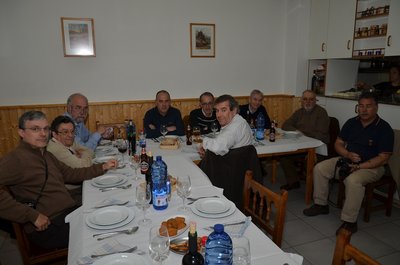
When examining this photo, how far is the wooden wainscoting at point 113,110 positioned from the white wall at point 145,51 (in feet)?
0.33

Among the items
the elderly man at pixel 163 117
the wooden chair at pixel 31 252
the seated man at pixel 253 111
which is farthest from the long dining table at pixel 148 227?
the seated man at pixel 253 111

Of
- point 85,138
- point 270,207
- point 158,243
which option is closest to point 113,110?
point 85,138

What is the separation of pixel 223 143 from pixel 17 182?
1.44 metres

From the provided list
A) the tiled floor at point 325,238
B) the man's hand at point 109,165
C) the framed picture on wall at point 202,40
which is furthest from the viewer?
the framed picture on wall at point 202,40

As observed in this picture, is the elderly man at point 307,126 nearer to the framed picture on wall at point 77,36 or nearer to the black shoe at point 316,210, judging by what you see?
the black shoe at point 316,210

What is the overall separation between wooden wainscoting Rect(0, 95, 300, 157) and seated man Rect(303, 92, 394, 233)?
75.7 inches

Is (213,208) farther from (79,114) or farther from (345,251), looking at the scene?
(79,114)

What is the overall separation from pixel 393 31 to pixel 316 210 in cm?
239

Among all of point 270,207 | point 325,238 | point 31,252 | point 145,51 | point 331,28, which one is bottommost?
point 325,238

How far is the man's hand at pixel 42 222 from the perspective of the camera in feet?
5.80

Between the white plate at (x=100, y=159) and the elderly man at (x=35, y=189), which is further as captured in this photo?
the white plate at (x=100, y=159)

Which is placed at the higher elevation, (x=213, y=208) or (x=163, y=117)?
(x=163, y=117)

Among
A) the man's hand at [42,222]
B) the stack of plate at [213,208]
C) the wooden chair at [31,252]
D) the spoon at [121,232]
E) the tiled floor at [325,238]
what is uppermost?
the stack of plate at [213,208]

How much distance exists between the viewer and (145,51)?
4312 millimetres
